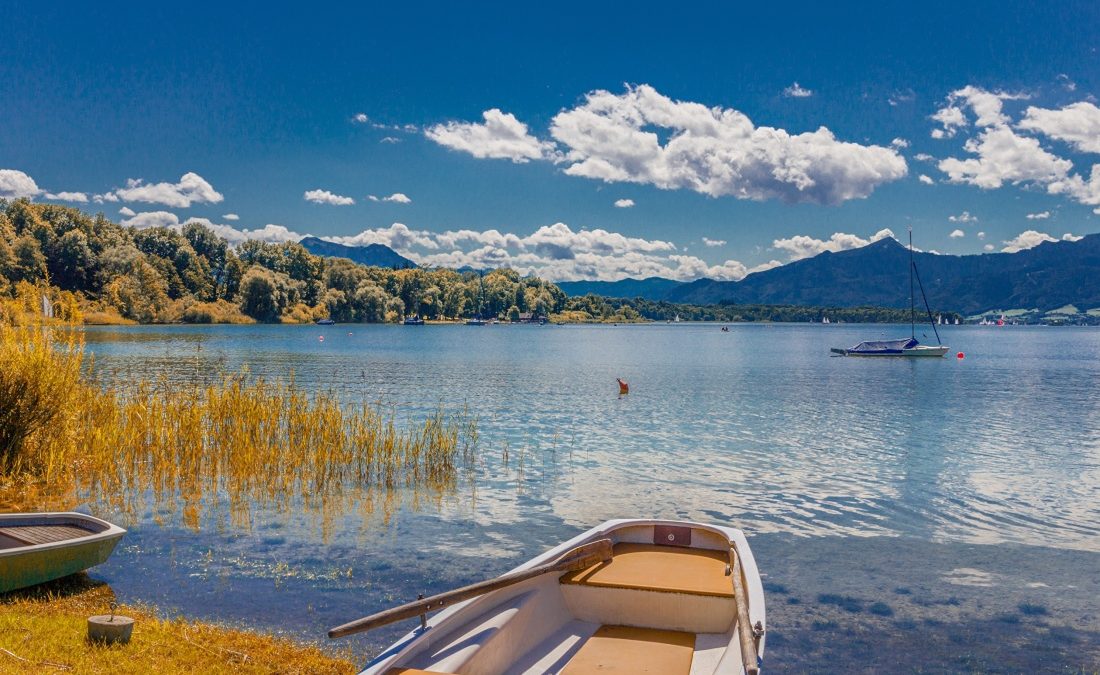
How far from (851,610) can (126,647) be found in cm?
974

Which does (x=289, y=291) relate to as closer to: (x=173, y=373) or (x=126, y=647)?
(x=173, y=373)

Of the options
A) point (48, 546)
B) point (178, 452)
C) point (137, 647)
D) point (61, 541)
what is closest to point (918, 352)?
point (178, 452)

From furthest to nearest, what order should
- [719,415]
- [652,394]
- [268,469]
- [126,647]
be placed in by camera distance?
[652,394] < [719,415] < [268,469] < [126,647]

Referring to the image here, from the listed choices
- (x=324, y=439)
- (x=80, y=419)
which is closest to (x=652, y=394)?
(x=324, y=439)

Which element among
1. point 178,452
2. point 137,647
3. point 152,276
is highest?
point 152,276

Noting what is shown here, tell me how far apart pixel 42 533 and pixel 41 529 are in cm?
23

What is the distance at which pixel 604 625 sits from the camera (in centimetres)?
843

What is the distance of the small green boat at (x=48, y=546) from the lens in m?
9.77

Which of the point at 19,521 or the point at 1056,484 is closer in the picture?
the point at 19,521

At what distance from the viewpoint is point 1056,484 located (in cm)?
2128

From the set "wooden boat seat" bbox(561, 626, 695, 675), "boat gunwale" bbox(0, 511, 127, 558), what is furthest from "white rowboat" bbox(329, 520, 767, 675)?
"boat gunwale" bbox(0, 511, 127, 558)

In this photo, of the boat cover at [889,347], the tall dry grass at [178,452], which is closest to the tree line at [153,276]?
the boat cover at [889,347]

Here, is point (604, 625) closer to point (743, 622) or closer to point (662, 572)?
point (662, 572)

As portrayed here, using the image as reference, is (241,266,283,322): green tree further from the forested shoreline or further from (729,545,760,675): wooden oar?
(729,545,760,675): wooden oar
